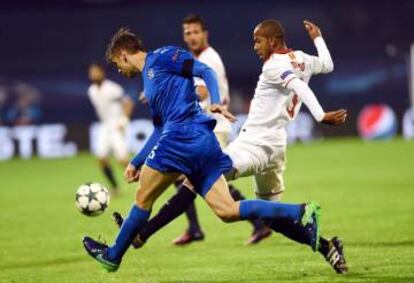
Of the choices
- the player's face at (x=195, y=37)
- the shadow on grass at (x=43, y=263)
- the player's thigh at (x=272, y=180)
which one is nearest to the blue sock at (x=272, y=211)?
the player's thigh at (x=272, y=180)

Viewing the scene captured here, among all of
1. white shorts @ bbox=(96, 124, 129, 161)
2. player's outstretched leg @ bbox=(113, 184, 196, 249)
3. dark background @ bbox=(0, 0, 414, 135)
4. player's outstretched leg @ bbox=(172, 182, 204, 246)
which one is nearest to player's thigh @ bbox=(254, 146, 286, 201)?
player's outstretched leg @ bbox=(113, 184, 196, 249)

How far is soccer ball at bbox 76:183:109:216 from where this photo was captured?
362 inches

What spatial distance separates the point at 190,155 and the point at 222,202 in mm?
423

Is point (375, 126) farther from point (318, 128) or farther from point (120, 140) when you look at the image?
point (120, 140)

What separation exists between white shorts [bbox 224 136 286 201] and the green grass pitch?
65 cm

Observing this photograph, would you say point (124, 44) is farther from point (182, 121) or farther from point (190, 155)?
point (190, 155)

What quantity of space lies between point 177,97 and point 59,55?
19270mm

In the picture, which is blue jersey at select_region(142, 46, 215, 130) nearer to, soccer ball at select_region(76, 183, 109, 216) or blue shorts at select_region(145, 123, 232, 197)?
blue shorts at select_region(145, 123, 232, 197)

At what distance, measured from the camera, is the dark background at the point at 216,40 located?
26203mm

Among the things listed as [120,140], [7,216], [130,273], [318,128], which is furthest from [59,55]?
[130,273]

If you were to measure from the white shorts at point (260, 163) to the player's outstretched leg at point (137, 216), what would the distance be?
2.66 ft

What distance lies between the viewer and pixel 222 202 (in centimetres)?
776

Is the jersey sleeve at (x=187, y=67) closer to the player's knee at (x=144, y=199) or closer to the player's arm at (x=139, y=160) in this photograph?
the player's arm at (x=139, y=160)

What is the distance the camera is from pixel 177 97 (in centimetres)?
790
